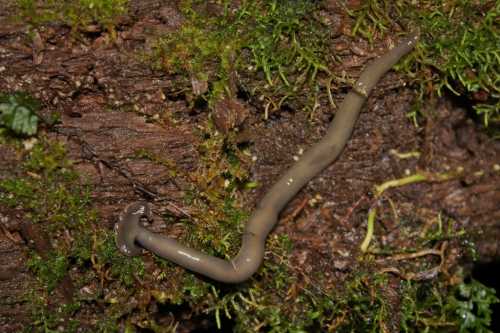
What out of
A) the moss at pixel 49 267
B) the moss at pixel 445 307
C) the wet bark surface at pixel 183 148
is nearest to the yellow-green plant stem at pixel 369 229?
the wet bark surface at pixel 183 148

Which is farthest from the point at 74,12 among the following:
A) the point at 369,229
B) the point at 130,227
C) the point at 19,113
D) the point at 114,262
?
the point at 369,229

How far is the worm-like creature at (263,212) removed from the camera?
9.25 feet

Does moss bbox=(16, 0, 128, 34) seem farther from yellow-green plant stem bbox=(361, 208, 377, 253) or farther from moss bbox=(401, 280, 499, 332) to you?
moss bbox=(401, 280, 499, 332)

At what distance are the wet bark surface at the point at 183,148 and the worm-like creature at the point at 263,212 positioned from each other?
0.07 meters

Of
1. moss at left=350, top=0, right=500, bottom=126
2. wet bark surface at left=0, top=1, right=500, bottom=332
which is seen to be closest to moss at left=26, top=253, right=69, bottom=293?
wet bark surface at left=0, top=1, right=500, bottom=332

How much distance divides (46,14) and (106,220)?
3.40ft

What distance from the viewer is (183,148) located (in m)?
2.85

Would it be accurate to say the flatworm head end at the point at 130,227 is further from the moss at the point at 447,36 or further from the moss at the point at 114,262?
the moss at the point at 447,36

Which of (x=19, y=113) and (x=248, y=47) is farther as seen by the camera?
(x=248, y=47)

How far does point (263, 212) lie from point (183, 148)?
526 mm

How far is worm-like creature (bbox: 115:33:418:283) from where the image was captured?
A: 2818 mm

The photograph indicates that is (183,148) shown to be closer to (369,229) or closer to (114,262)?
(114,262)

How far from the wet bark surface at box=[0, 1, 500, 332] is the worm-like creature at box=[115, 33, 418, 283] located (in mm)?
67

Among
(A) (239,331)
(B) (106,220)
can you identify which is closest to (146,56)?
(B) (106,220)
